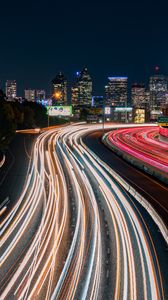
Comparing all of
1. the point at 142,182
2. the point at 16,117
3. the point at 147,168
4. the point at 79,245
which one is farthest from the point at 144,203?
the point at 16,117

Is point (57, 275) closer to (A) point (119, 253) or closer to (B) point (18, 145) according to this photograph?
(A) point (119, 253)

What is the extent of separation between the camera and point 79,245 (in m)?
28.4

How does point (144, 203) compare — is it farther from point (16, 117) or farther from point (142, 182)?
point (16, 117)

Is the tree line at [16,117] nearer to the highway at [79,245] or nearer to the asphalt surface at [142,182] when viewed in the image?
the asphalt surface at [142,182]

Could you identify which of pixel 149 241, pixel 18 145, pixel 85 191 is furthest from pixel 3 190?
pixel 18 145

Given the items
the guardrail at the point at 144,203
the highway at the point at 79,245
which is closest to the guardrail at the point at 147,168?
the guardrail at the point at 144,203

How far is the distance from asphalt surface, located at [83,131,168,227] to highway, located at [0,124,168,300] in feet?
5.54

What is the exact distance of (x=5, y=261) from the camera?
1012 inches

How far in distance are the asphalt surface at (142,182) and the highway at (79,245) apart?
1688mm

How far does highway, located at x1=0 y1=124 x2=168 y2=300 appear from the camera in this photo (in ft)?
72.7

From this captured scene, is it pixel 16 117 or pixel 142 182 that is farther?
pixel 16 117

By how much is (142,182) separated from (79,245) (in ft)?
68.0

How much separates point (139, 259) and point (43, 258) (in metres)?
5.87

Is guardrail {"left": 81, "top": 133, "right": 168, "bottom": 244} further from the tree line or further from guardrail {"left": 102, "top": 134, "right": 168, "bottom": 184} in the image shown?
the tree line
